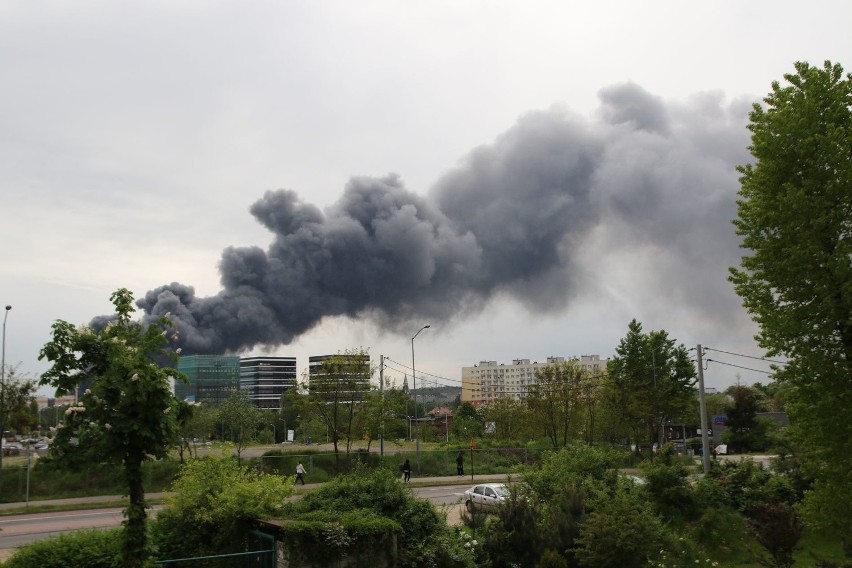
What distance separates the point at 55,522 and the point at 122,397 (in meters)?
20.7

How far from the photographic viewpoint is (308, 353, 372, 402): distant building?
39.9m

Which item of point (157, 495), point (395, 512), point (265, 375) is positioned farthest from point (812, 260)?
point (265, 375)

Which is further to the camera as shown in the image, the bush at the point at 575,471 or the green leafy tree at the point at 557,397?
the green leafy tree at the point at 557,397

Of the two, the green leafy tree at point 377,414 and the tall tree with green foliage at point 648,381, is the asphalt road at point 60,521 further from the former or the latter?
the tall tree with green foliage at point 648,381

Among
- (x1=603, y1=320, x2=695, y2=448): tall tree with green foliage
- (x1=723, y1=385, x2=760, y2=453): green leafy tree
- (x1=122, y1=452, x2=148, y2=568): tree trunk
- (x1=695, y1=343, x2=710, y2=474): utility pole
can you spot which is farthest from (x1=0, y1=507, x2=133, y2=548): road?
(x1=723, y1=385, x2=760, y2=453): green leafy tree

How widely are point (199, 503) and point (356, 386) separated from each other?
27.2 meters

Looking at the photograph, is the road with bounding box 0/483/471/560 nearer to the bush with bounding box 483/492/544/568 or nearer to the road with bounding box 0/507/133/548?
the road with bounding box 0/507/133/548

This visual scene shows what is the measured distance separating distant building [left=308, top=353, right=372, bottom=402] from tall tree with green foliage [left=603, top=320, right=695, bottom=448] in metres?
18.6

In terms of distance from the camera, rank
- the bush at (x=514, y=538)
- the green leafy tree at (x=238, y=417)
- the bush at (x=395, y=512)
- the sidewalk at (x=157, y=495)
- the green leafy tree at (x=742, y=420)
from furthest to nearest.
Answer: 1. the green leafy tree at (x=742, y=420)
2. the green leafy tree at (x=238, y=417)
3. the sidewalk at (x=157, y=495)
4. the bush at (x=514, y=538)
5. the bush at (x=395, y=512)

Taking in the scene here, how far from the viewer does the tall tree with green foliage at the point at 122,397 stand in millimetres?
10219

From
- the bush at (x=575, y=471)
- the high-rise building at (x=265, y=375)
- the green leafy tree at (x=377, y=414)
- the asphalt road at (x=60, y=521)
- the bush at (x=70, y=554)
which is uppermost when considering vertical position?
the high-rise building at (x=265, y=375)

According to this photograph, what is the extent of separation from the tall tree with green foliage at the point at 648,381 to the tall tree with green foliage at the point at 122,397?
40.9 meters

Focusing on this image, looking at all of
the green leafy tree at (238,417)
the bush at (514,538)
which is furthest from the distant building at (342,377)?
the bush at (514,538)

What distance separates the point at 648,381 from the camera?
49375 mm
